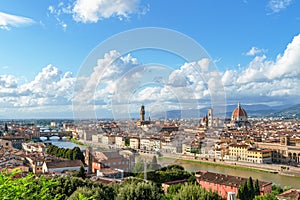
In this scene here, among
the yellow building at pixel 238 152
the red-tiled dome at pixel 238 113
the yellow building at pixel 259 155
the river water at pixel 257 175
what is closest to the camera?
the river water at pixel 257 175

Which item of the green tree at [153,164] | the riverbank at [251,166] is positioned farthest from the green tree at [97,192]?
the riverbank at [251,166]

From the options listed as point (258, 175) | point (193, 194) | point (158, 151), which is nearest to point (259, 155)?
point (258, 175)

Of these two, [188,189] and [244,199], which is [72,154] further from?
[188,189]

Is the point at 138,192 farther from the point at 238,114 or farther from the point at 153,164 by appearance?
the point at 238,114

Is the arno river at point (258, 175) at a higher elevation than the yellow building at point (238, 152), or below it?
below

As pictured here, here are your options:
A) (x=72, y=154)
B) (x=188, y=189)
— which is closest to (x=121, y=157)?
(x=188, y=189)

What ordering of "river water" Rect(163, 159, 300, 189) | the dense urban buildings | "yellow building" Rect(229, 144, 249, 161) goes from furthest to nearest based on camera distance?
"yellow building" Rect(229, 144, 249, 161), "river water" Rect(163, 159, 300, 189), the dense urban buildings

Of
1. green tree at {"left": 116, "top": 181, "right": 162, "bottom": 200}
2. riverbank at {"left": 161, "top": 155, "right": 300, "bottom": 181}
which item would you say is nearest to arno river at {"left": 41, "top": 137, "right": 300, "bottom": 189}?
riverbank at {"left": 161, "top": 155, "right": 300, "bottom": 181}

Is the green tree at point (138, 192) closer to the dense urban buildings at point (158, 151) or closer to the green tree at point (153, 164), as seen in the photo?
the green tree at point (153, 164)

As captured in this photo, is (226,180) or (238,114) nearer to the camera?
(226,180)

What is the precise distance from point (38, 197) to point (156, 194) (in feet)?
6.95

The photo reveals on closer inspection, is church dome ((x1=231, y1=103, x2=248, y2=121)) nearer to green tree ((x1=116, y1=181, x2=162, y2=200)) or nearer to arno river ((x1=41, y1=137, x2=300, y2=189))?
arno river ((x1=41, y1=137, x2=300, y2=189))

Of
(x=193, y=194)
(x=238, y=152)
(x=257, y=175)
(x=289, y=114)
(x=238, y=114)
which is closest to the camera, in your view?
(x=193, y=194)

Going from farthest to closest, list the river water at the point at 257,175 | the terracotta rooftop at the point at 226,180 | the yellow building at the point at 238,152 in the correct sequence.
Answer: the yellow building at the point at 238,152 < the river water at the point at 257,175 < the terracotta rooftop at the point at 226,180
